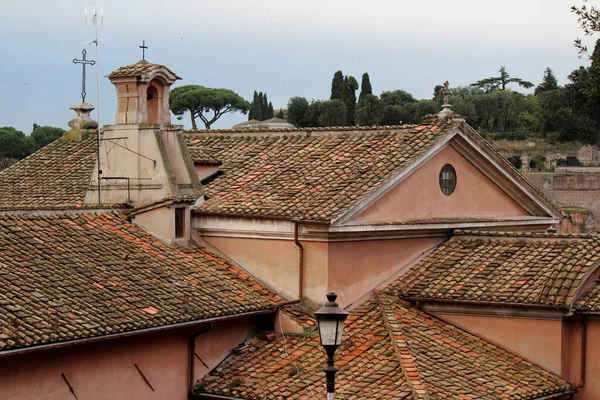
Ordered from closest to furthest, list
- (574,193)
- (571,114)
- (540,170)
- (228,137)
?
(228,137) < (574,193) < (540,170) < (571,114)

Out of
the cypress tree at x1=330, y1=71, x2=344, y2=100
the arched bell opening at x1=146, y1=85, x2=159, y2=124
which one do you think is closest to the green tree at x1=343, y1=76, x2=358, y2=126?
the cypress tree at x1=330, y1=71, x2=344, y2=100

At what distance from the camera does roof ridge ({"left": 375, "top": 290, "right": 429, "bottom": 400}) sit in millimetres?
13930

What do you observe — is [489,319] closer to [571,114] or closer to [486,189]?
[486,189]

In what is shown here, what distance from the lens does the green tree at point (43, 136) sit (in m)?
70.7

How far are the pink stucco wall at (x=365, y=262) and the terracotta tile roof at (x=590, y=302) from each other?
2.82 meters

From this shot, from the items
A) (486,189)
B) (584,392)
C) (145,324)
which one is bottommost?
(584,392)

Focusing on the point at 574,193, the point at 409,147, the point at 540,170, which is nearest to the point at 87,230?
the point at 409,147

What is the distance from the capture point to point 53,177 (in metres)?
21.2

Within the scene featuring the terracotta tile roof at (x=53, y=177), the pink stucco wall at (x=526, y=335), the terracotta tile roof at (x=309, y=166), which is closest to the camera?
the pink stucco wall at (x=526, y=335)

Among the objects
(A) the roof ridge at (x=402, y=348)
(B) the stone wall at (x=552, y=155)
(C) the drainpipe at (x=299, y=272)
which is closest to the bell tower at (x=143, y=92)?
(C) the drainpipe at (x=299, y=272)

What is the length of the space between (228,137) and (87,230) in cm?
453

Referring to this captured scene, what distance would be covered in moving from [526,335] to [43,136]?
198ft

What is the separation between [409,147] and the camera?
1781cm

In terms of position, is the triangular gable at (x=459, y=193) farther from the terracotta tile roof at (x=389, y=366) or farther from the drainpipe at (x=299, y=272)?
the terracotta tile roof at (x=389, y=366)
